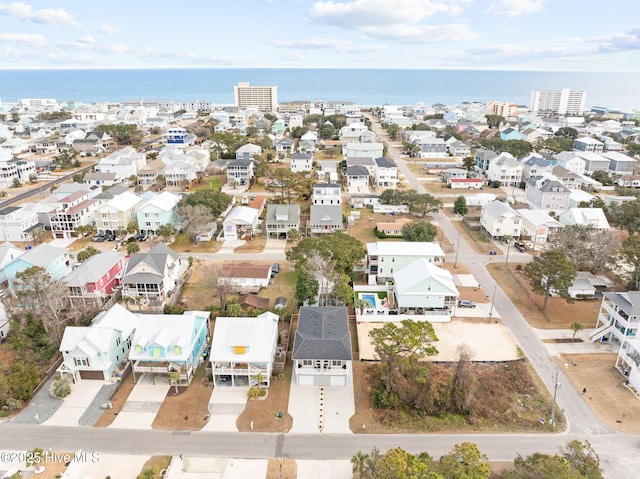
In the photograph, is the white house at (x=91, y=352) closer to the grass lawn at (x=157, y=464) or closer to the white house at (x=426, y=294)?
the grass lawn at (x=157, y=464)

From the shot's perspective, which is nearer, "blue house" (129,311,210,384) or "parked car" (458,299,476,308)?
"blue house" (129,311,210,384)

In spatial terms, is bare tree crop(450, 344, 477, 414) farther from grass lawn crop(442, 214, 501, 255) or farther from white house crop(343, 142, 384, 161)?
white house crop(343, 142, 384, 161)

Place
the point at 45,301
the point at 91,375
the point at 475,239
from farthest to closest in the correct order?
the point at 475,239
the point at 45,301
the point at 91,375

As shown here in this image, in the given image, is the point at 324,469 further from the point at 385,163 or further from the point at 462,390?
the point at 385,163

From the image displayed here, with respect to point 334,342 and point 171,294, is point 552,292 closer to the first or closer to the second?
point 334,342

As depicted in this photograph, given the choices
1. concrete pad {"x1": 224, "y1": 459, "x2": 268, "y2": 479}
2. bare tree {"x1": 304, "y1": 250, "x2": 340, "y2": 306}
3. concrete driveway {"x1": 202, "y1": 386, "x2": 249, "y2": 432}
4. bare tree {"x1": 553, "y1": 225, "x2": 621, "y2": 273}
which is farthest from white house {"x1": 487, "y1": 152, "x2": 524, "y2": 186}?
concrete pad {"x1": 224, "y1": 459, "x2": 268, "y2": 479}

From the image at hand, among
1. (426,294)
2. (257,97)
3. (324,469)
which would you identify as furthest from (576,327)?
(257,97)

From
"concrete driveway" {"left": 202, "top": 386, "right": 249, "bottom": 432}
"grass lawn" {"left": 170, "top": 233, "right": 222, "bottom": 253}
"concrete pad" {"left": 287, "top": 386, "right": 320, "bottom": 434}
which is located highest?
"grass lawn" {"left": 170, "top": 233, "right": 222, "bottom": 253}
